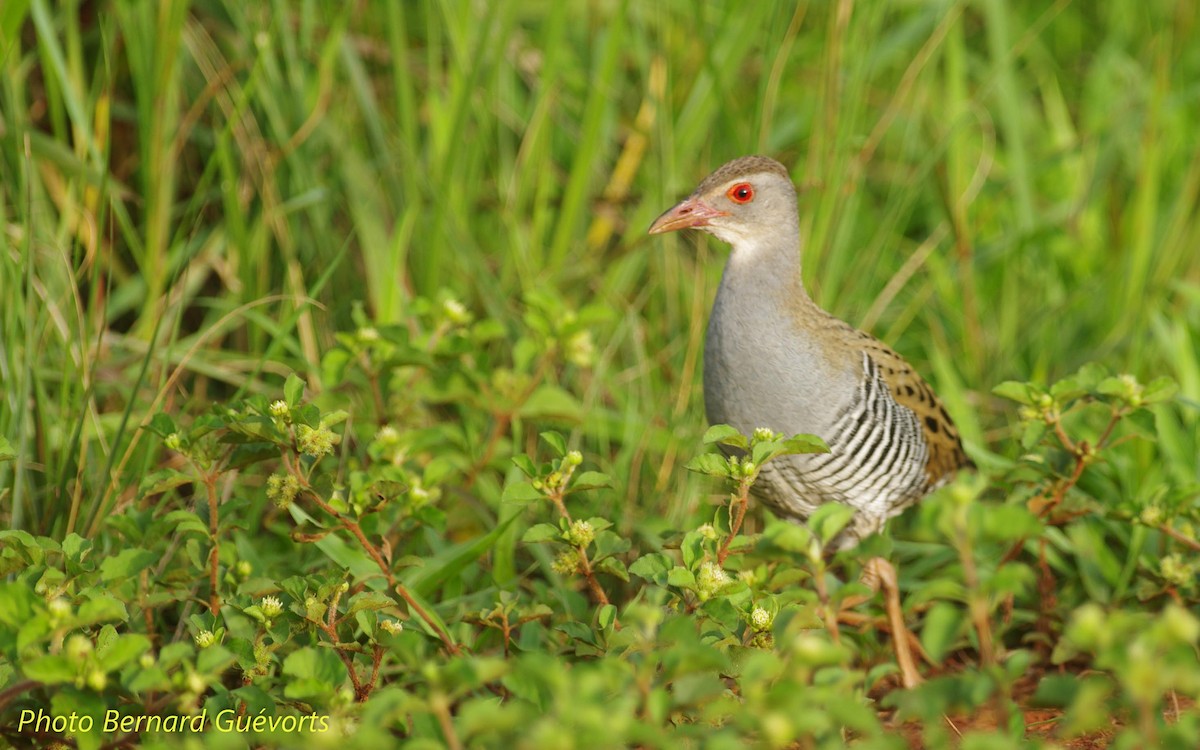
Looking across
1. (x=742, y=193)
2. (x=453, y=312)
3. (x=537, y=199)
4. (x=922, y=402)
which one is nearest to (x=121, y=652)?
(x=453, y=312)

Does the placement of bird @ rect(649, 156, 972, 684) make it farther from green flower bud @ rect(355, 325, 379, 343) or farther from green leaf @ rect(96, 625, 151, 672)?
green leaf @ rect(96, 625, 151, 672)

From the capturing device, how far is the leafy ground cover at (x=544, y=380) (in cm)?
240

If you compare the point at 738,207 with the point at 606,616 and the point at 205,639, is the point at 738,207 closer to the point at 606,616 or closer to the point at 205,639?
the point at 606,616

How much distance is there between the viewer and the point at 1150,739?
1.90 metres

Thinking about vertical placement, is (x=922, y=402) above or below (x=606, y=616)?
above

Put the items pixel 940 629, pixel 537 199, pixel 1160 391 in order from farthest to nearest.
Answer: pixel 537 199 < pixel 1160 391 < pixel 940 629

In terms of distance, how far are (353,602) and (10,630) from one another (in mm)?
649

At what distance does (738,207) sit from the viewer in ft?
12.3

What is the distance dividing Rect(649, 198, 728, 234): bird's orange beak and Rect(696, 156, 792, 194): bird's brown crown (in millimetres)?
49

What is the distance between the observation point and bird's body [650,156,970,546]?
3.50m

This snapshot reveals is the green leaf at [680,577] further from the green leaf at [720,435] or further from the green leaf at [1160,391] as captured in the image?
the green leaf at [1160,391]

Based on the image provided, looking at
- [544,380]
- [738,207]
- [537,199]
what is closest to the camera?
[738,207]

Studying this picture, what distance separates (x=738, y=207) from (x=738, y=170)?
108mm

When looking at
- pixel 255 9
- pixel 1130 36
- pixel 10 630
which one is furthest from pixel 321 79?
pixel 1130 36
